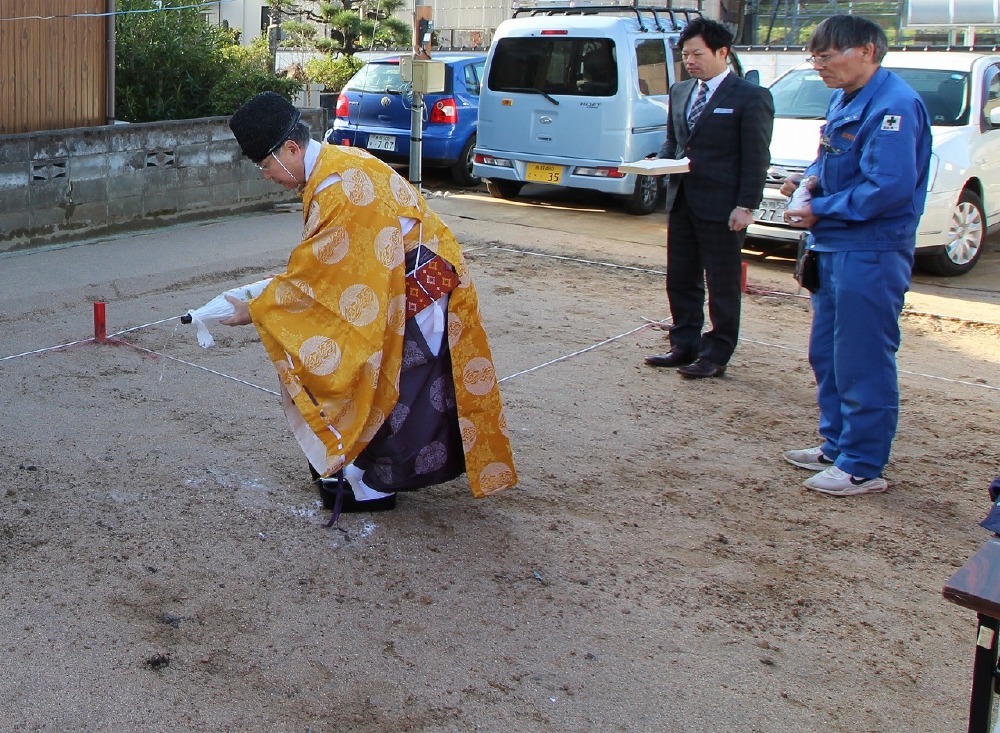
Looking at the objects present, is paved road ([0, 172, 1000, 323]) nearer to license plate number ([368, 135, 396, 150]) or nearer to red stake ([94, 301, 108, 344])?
red stake ([94, 301, 108, 344])

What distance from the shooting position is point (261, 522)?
165 inches

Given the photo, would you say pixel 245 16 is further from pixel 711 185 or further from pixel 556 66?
pixel 711 185

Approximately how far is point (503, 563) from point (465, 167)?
9.68 meters

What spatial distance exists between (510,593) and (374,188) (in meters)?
1.43

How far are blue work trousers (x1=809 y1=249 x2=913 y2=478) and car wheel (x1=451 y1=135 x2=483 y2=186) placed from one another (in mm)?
8711

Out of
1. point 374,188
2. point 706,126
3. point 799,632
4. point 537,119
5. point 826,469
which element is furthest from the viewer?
point 537,119

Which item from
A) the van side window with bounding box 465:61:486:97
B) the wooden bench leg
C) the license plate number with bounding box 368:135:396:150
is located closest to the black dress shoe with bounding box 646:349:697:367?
the wooden bench leg

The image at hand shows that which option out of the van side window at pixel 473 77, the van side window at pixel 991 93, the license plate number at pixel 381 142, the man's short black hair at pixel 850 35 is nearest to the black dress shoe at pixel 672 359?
the man's short black hair at pixel 850 35

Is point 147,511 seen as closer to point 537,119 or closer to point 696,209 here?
point 696,209

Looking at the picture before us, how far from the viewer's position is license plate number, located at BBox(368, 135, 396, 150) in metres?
13.0

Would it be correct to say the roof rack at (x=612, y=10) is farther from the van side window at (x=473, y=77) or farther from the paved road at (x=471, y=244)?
the paved road at (x=471, y=244)

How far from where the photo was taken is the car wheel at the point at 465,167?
13.1 m

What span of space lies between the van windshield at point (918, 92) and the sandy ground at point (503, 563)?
12.4 feet

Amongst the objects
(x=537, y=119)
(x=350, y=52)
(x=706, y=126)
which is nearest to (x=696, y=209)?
(x=706, y=126)
